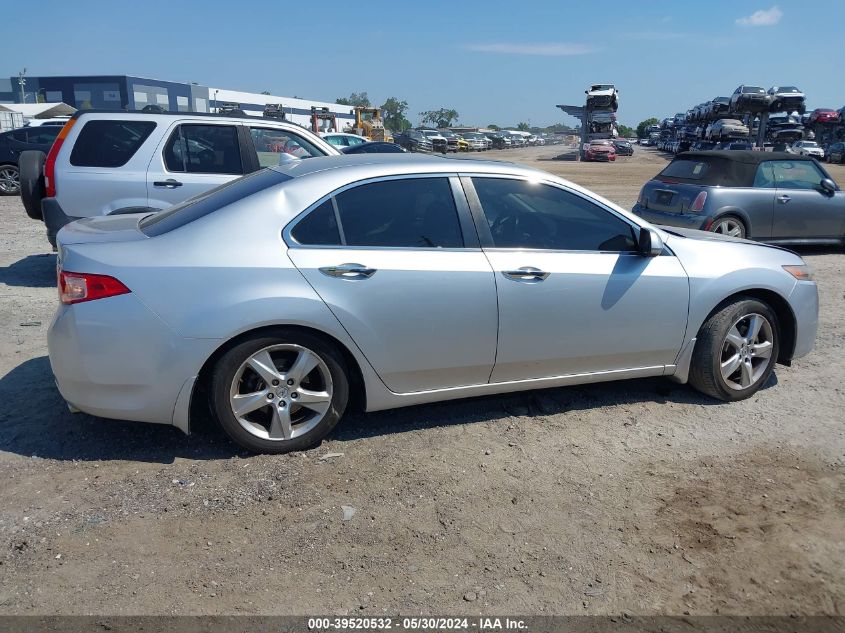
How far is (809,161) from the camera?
1087cm

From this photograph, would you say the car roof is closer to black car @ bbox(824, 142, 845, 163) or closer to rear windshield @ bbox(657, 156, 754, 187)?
rear windshield @ bbox(657, 156, 754, 187)

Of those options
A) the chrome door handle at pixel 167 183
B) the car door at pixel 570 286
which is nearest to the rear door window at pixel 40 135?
the chrome door handle at pixel 167 183

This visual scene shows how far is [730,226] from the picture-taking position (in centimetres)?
1026

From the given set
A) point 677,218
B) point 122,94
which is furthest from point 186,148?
point 122,94

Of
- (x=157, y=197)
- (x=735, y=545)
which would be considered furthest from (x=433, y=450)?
(x=157, y=197)

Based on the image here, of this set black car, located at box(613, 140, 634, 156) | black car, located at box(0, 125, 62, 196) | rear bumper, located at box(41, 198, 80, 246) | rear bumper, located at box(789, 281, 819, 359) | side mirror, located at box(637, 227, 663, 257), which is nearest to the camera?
side mirror, located at box(637, 227, 663, 257)

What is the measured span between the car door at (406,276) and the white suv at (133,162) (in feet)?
11.7

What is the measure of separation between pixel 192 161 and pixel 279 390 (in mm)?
4798

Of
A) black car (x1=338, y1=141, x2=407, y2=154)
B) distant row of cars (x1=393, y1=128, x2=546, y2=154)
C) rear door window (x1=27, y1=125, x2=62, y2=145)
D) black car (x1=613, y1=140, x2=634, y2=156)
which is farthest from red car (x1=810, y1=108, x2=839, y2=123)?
rear door window (x1=27, y1=125, x2=62, y2=145)

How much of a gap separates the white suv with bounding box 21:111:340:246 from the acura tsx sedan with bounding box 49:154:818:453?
119 inches

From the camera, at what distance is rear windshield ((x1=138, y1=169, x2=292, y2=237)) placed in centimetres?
413

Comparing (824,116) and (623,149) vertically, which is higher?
(824,116)

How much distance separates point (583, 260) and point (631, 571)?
1989mm

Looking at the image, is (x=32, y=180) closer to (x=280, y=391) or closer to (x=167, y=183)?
(x=167, y=183)
